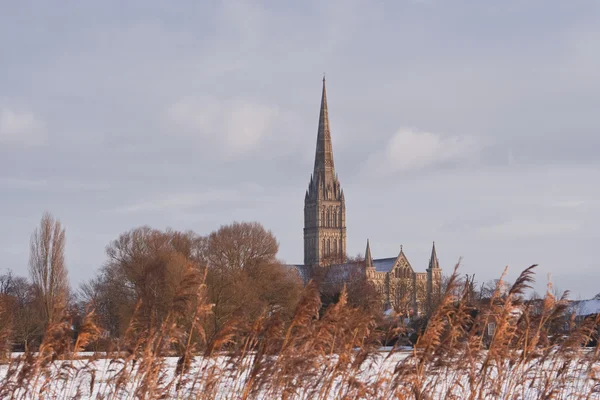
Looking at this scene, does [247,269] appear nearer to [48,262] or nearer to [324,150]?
[48,262]

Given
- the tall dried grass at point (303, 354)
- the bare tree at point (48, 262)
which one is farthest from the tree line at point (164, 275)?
the tall dried grass at point (303, 354)

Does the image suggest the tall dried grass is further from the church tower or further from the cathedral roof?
the church tower

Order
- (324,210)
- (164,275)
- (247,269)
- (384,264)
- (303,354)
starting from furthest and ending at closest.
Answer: (324,210) < (384,264) < (247,269) < (164,275) < (303,354)

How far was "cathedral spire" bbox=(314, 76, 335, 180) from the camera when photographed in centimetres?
15950

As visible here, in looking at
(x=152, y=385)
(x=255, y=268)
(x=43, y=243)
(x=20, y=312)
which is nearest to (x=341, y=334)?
(x=152, y=385)

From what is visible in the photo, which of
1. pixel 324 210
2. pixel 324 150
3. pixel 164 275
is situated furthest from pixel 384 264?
pixel 164 275

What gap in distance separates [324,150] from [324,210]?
1163cm

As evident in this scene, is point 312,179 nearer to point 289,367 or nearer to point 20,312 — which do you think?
point 20,312

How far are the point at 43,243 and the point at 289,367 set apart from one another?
48.5 meters

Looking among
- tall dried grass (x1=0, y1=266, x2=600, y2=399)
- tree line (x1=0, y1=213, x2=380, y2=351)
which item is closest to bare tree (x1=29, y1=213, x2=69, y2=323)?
tree line (x1=0, y1=213, x2=380, y2=351)

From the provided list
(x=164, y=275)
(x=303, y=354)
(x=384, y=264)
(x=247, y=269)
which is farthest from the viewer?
(x=384, y=264)

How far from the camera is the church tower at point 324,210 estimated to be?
520 ft

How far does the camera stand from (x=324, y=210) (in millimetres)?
159500

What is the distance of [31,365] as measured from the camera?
28.2ft
